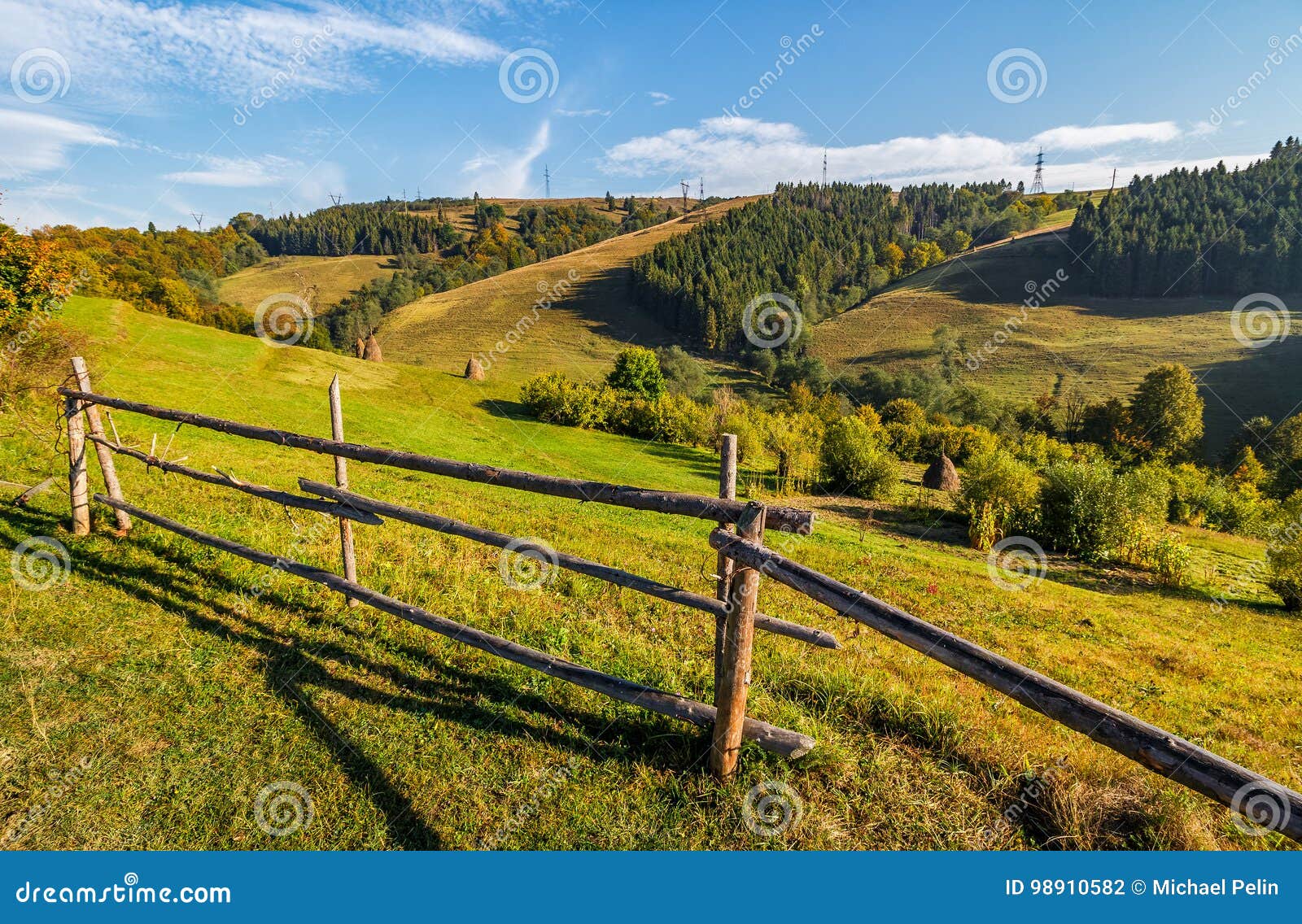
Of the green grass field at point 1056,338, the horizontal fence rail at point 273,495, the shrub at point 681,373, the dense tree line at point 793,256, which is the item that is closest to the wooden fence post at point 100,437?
the horizontal fence rail at point 273,495

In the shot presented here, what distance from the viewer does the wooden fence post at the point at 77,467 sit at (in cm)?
688

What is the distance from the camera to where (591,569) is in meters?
4.43

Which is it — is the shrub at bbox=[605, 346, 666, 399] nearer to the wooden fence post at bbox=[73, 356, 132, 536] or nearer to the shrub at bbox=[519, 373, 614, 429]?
the shrub at bbox=[519, 373, 614, 429]

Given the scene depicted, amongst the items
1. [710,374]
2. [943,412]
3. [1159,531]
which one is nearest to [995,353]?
[943,412]

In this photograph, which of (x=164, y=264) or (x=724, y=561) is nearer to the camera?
(x=724, y=561)

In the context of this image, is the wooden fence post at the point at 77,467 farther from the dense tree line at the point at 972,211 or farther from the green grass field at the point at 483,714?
the dense tree line at the point at 972,211

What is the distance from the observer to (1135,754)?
9.02 feet

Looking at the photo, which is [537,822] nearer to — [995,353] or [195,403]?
[195,403]

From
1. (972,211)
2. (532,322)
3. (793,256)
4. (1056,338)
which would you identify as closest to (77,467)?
(532,322)

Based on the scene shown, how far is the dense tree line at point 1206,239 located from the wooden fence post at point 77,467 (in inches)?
4139

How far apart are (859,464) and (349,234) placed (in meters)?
124

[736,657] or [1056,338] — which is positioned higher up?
[1056,338]

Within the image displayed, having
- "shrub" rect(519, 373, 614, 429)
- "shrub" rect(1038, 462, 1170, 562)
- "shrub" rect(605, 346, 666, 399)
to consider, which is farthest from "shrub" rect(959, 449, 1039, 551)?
"shrub" rect(605, 346, 666, 399)

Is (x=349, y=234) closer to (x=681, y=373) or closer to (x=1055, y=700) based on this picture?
(x=681, y=373)
